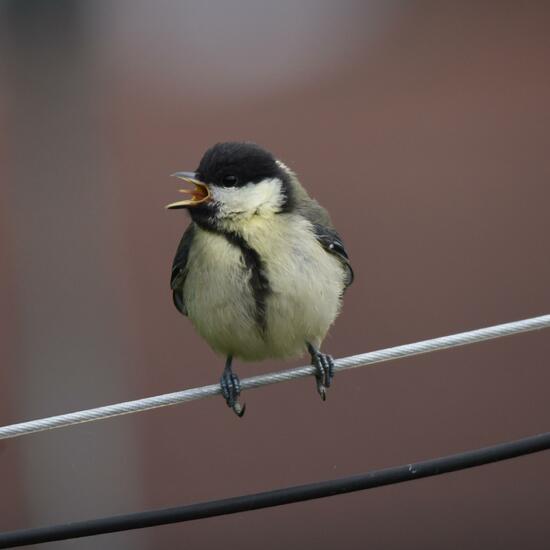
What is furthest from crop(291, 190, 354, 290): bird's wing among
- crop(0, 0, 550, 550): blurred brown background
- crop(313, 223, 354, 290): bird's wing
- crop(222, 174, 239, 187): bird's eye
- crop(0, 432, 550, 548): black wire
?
crop(0, 0, 550, 550): blurred brown background

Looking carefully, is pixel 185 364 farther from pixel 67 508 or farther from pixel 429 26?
pixel 429 26

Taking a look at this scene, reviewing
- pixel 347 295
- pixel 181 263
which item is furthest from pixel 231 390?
pixel 347 295

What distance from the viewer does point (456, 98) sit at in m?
5.91

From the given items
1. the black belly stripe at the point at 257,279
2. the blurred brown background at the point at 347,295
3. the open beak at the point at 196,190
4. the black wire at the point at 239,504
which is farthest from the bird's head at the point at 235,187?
the blurred brown background at the point at 347,295

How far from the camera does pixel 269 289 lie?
2645 millimetres

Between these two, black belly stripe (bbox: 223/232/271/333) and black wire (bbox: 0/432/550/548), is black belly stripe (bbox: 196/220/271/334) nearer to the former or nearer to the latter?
black belly stripe (bbox: 223/232/271/333)

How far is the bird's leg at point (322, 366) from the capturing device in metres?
2.86

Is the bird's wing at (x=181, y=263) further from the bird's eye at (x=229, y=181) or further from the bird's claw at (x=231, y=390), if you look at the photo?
the bird's claw at (x=231, y=390)

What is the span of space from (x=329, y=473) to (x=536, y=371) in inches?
46.1

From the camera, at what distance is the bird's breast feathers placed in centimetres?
265

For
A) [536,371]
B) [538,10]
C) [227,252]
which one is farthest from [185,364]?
[538,10]

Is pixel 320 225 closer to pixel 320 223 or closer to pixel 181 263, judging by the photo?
pixel 320 223

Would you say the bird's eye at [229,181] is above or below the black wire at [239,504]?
above

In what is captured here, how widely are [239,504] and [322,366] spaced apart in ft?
3.45
